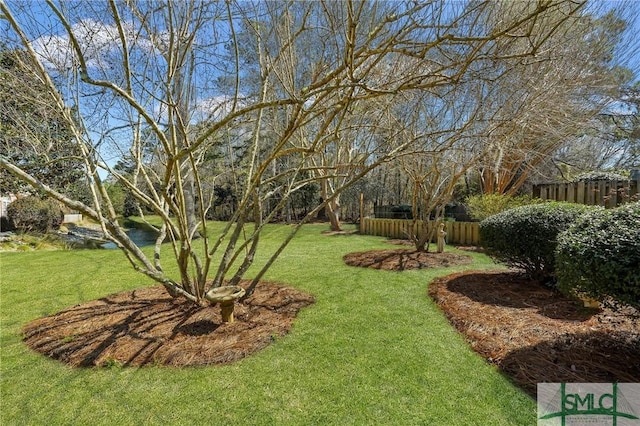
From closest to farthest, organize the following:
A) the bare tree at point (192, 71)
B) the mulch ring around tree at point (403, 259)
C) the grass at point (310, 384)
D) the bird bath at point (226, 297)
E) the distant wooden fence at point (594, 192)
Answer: the grass at point (310, 384) < the bare tree at point (192, 71) < the bird bath at point (226, 297) < the distant wooden fence at point (594, 192) < the mulch ring around tree at point (403, 259)

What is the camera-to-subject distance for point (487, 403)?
1.95m

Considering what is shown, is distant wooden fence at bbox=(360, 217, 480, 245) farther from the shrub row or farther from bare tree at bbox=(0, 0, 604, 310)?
the shrub row

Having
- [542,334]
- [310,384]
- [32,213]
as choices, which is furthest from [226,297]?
[32,213]

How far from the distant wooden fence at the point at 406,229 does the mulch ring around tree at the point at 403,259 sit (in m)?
1.62

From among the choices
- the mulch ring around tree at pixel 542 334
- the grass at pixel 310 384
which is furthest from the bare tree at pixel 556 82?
the grass at pixel 310 384

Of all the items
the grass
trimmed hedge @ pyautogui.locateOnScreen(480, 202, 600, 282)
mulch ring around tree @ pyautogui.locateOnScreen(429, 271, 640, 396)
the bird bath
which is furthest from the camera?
trimmed hedge @ pyautogui.locateOnScreen(480, 202, 600, 282)

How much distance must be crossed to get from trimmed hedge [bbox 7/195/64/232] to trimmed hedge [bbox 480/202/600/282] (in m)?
14.9

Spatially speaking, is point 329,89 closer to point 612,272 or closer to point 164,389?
point 612,272

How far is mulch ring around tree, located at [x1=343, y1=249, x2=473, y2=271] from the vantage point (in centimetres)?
562

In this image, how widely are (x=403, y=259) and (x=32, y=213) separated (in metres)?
13.6

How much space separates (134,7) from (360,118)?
358 centimetres

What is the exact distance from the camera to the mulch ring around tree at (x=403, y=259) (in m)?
5.62

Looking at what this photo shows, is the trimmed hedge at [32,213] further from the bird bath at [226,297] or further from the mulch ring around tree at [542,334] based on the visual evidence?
the mulch ring around tree at [542,334]

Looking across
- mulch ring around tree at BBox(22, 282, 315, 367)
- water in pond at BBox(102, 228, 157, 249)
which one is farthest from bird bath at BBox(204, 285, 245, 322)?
water in pond at BBox(102, 228, 157, 249)
